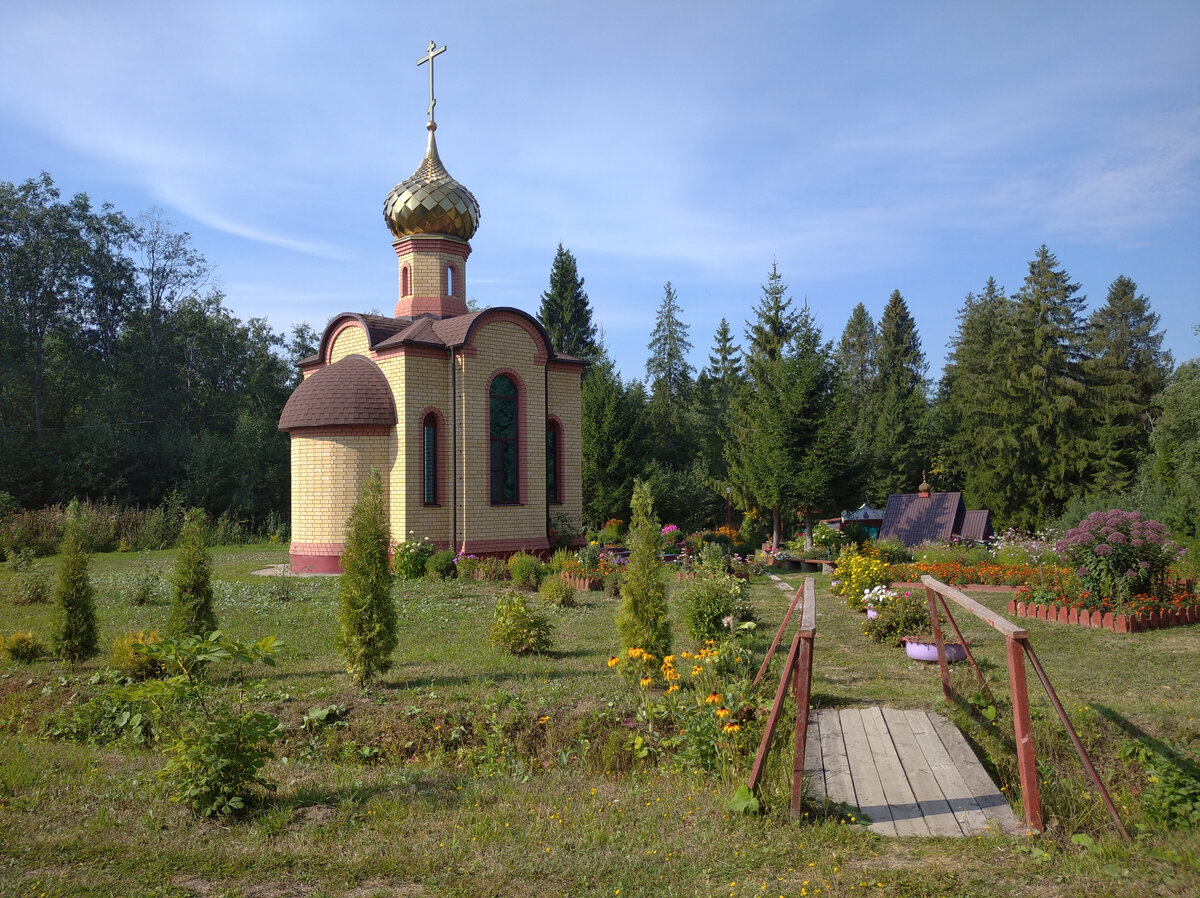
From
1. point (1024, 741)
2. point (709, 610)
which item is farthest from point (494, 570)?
point (1024, 741)

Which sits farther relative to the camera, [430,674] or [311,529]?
[311,529]

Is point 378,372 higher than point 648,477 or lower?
higher

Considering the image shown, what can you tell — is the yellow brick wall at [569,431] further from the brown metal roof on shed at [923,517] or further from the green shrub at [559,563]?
the brown metal roof on shed at [923,517]

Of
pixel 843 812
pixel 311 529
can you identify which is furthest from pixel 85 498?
pixel 843 812

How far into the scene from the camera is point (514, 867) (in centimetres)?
394

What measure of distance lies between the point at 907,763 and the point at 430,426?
42.5 ft

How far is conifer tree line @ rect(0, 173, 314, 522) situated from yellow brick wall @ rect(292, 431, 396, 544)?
568 inches

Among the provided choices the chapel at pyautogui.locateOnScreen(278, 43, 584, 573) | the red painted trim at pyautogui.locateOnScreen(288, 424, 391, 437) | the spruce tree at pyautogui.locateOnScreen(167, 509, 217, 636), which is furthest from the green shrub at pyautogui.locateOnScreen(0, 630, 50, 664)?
the red painted trim at pyautogui.locateOnScreen(288, 424, 391, 437)

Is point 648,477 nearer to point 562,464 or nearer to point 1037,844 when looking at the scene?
point 562,464

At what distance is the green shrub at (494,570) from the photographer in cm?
1507

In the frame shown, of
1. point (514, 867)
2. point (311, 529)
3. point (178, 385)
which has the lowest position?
point (514, 867)

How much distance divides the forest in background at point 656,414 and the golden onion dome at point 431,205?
904cm

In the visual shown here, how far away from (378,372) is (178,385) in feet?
84.1

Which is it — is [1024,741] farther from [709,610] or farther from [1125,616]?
[1125,616]
